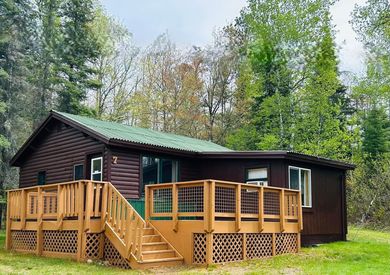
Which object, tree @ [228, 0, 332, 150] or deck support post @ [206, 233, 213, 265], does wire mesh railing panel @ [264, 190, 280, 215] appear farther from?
tree @ [228, 0, 332, 150]

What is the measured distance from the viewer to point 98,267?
933 centimetres

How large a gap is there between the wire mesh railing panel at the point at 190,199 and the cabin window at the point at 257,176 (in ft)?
13.2

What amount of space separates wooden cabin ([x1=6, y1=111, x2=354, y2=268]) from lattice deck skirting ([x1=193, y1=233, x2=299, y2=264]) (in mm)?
23

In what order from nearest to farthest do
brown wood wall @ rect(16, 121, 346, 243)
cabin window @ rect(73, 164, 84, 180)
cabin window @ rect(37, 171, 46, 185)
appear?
brown wood wall @ rect(16, 121, 346, 243) → cabin window @ rect(73, 164, 84, 180) → cabin window @ rect(37, 171, 46, 185)

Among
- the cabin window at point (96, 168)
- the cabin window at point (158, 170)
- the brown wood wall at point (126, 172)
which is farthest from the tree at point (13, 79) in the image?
the brown wood wall at point (126, 172)

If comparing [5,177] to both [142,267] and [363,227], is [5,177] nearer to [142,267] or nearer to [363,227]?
[142,267]

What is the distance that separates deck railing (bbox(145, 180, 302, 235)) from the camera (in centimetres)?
977

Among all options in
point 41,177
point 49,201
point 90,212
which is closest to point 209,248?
Answer: point 90,212

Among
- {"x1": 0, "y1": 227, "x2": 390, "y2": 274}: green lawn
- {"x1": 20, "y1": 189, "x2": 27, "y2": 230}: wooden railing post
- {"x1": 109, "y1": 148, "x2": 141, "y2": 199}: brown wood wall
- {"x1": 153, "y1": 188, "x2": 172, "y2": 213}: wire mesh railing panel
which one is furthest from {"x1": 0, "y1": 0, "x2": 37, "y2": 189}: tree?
{"x1": 153, "y1": 188, "x2": 172, "y2": 213}: wire mesh railing panel

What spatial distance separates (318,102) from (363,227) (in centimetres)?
679

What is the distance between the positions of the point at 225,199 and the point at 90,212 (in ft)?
9.85

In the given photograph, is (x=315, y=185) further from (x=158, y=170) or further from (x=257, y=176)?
(x=158, y=170)

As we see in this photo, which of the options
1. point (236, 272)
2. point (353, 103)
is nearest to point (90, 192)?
point (236, 272)

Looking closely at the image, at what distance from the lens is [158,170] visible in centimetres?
1401
